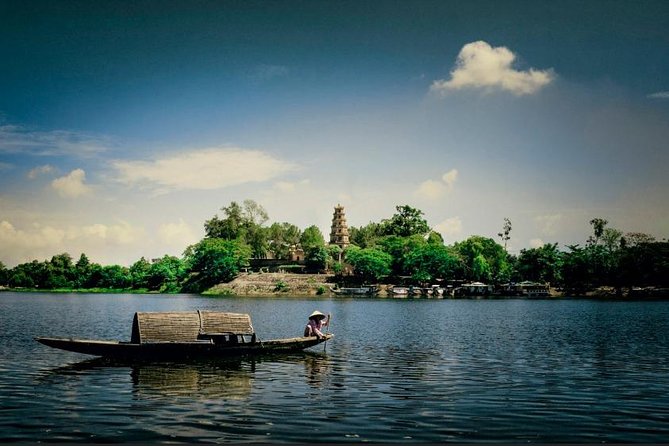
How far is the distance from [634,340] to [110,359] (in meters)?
27.5

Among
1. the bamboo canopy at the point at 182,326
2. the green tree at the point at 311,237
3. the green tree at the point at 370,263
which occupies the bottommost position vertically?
the bamboo canopy at the point at 182,326

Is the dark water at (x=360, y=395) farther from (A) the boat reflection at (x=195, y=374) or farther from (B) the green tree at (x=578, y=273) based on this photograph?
(B) the green tree at (x=578, y=273)

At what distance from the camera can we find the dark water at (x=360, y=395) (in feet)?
42.1

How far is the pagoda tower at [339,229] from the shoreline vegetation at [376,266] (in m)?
3.87

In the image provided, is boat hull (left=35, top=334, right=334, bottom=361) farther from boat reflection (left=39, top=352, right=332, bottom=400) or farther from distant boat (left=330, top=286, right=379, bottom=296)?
distant boat (left=330, top=286, right=379, bottom=296)

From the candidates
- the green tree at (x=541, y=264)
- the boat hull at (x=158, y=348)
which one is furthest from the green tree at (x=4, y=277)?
the boat hull at (x=158, y=348)

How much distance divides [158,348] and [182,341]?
1.08 m

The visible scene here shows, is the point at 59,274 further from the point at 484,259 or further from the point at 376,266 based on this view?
the point at 484,259

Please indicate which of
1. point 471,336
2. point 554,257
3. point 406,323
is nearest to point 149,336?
point 471,336

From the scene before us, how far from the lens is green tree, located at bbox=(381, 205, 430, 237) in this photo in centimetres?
13988

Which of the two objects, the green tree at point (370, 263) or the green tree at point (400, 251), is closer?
the green tree at point (370, 263)

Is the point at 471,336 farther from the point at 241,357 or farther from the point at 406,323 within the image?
the point at 241,357

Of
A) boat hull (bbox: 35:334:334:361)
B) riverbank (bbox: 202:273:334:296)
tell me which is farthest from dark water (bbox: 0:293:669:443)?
riverbank (bbox: 202:273:334:296)

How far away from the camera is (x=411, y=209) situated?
465ft
